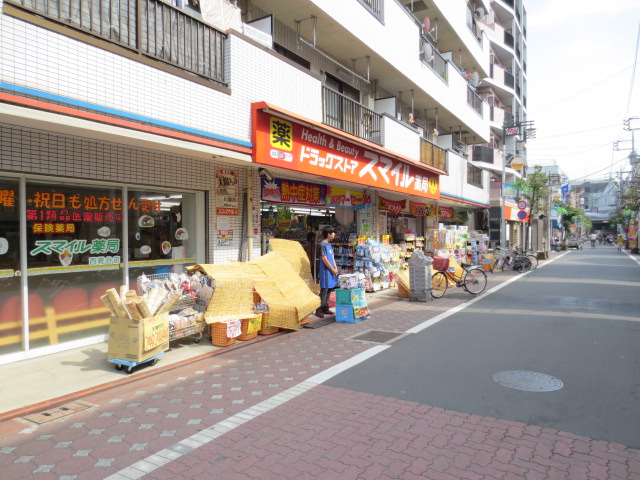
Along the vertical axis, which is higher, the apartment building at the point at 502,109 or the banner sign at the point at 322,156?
the apartment building at the point at 502,109

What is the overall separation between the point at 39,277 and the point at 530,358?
723cm

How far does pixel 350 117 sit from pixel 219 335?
25.0ft

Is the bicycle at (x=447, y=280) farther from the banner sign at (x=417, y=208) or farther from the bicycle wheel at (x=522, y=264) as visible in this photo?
the bicycle wheel at (x=522, y=264)

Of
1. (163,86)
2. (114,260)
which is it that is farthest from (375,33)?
(114,260)

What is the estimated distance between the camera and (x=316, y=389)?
5.06 m

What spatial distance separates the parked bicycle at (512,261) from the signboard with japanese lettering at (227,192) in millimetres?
16192

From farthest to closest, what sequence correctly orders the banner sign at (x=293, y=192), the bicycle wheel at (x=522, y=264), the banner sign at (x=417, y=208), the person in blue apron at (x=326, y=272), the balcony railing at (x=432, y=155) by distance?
the bicycle wheel at (x=522, y=264) → the banner sign at (x=417, y=208) → the balcony railing at (x=432, y=155) → the banner sign at (x=293, y=192) → the person in blue apron at (x=326, y=272)

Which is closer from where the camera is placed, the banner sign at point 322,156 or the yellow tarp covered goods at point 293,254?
the banner sign at point 322,156

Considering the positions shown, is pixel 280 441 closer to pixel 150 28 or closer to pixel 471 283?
pixel 150 28

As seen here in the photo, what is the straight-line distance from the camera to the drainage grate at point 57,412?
14.2ft

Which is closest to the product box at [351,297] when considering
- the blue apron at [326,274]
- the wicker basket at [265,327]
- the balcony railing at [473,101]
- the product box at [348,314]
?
the product box at [348,314]

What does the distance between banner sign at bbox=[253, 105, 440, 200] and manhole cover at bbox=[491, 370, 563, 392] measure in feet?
17.9

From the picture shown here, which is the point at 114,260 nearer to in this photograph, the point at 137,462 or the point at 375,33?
the point at 137,462

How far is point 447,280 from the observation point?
13.2m
